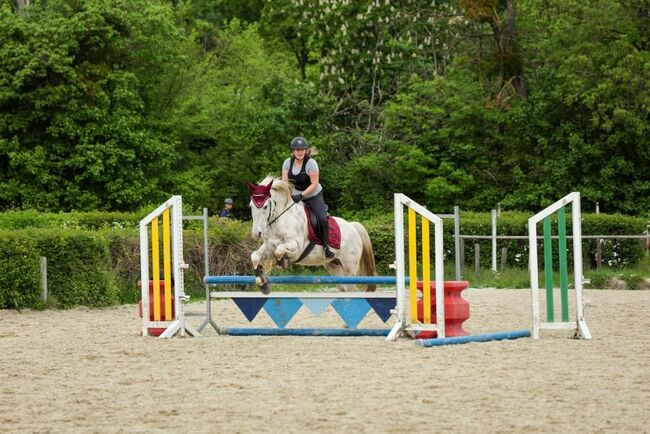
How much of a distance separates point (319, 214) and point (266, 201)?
→ 879 millimetres

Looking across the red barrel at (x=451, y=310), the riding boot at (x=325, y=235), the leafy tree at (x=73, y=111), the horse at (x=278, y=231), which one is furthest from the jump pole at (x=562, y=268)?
the leafy tree at (x=73, y=111)

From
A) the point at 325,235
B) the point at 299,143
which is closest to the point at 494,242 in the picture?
the point at 325,235

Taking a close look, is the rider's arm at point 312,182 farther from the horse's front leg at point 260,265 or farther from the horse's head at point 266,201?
the horse's front leg at point 260,265

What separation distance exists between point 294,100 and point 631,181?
10352 millimetres

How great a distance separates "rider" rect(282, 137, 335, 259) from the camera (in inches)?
543

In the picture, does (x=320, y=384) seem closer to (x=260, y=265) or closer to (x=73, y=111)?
(x=260, y=265)

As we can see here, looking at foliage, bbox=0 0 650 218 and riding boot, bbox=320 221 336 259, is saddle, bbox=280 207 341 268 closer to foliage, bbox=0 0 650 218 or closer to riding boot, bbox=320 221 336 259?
riding boot, bbox=320 221 336 259

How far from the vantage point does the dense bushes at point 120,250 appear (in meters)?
17.8

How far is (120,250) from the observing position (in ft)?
68.3

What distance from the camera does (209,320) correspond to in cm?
1395

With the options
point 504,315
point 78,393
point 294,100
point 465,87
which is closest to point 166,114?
point 294,100

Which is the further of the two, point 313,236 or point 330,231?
point 330,231

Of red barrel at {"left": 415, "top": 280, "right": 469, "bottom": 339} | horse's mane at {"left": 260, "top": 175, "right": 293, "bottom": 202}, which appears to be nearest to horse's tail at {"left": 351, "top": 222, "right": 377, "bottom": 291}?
horse's mane at {"left": 260, "top": 175, "right": 293, "bottom": 202}

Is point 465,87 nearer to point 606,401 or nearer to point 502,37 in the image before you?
point 502,37
